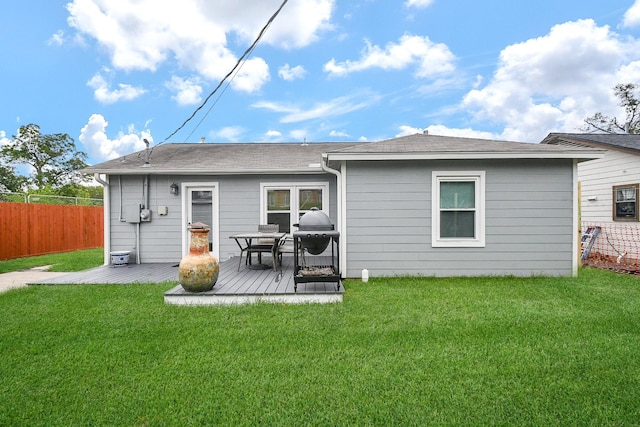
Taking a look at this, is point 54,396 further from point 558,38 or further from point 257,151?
point 558,38

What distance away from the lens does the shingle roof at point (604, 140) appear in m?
7.77

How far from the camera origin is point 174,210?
7613 millimetres

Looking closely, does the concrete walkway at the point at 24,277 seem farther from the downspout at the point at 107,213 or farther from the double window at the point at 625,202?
the double window at the point at 625,202

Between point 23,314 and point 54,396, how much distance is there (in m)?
2.53

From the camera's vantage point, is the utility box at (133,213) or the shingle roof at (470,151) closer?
the shingle roof at (470,151)

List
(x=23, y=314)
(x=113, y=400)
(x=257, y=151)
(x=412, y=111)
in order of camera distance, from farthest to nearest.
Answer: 1. (x=412, y=111)
2. (x=257, y=151)
3. (x=23, y=314)
4. (x=113, y=400)

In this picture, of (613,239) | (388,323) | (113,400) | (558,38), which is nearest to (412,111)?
(558,38)

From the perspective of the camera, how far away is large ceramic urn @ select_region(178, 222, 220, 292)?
14.3 feet

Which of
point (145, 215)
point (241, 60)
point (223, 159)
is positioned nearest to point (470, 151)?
point (241, 60)

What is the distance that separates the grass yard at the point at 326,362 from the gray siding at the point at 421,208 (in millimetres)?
1391

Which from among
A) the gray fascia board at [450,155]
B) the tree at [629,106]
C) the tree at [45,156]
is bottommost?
the gray fascia board at [450,155]

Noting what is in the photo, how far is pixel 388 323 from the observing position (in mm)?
3621

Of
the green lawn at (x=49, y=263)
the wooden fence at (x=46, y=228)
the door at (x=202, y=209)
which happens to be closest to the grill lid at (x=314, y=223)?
the door at (x=202, y=209)

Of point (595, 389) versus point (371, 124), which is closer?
point (595, 389)
